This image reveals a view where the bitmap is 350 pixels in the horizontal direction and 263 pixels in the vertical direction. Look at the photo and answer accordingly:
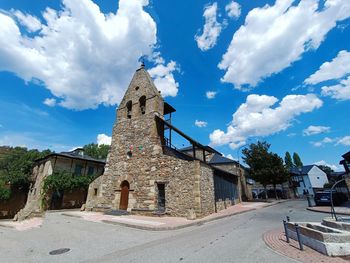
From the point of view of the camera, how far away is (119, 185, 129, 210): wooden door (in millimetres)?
15045

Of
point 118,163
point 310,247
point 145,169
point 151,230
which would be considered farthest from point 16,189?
point 310,247

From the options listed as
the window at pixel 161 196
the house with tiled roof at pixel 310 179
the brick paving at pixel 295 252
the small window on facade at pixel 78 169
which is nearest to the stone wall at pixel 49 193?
the small window on facade at pixel 78 169

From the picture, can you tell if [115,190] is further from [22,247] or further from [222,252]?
[222,252]

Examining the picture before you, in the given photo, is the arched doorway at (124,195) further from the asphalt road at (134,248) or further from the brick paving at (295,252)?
the brick paving at (295,252)

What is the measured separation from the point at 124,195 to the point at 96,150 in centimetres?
3343

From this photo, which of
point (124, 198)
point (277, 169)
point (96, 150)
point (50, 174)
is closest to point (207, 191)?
point (124, 198)

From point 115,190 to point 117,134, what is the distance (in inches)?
201

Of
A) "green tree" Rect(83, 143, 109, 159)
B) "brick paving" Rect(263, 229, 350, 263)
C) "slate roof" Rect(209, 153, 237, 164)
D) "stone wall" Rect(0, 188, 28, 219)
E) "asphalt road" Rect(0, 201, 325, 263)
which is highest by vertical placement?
"green tree" Rect(83, 143, 109, 159)

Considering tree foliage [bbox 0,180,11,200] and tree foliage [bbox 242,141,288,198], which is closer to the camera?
tree foliage [bbox 0,180,11,200]

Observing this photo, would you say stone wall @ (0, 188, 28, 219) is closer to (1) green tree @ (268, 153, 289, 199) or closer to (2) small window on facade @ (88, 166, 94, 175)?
(2) small window on facade @ (88, 166, 94, 175)

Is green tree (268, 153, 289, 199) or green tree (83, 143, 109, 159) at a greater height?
green tree (83, 143, 109, 159)

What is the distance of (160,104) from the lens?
16812 millimetres

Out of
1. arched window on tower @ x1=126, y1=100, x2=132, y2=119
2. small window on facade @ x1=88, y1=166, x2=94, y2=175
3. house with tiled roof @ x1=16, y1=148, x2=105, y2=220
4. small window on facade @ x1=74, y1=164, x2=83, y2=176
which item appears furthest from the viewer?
small window on facade @ x1=88, y1=166, x2=94, y2=175

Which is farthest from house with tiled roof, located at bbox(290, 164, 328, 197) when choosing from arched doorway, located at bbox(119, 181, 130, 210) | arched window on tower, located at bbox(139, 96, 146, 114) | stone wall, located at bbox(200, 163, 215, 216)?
arched doorway, located at bbox(119, 181, 130, 210)
